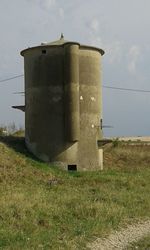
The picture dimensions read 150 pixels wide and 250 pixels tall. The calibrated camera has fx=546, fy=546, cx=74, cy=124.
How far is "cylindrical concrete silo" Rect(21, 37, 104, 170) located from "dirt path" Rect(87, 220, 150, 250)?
A: 11.3 metres

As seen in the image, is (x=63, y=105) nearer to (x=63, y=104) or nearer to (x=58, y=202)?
(x=63, y=104)

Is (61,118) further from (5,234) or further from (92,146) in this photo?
(5,234)

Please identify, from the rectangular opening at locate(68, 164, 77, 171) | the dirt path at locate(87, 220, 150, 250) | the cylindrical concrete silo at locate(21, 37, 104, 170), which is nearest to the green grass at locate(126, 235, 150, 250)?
the dirt path at locate(87, 220, 150, 250)

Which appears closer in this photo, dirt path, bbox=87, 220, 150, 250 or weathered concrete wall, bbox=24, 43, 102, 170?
dirt path, bbox=87, 220, 150, 250

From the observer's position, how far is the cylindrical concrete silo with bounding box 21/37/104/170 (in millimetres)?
24625

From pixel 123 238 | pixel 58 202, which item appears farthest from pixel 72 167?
pixel 123 238

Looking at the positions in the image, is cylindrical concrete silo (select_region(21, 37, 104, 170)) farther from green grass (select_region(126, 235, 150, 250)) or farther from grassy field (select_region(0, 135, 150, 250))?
green grass (select_region(126, 235, 150, 250))

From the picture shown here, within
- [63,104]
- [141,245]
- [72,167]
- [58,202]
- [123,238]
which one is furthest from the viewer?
[72,167]

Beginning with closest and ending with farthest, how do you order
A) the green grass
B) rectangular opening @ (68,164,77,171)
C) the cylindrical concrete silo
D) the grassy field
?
the green grass
the grassy field
the cylindrical concrete silo
rectangular opening @ (68,164,77,171)

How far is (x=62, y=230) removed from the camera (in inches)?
467

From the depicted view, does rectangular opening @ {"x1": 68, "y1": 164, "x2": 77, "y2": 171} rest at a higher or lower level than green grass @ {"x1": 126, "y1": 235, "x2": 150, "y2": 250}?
higher

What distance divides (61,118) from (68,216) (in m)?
11.6

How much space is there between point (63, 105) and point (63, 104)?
0.05 metres

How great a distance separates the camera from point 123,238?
11.8 meters
